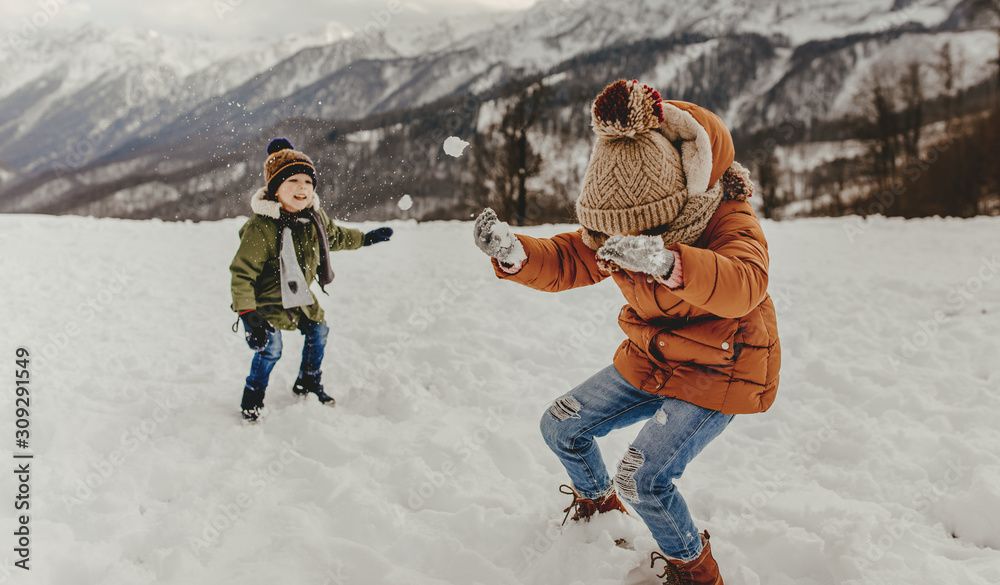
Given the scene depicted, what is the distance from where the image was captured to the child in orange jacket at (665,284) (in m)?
1.69

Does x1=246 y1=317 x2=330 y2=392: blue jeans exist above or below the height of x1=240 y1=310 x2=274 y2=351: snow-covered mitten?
below

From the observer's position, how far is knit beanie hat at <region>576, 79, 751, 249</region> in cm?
183

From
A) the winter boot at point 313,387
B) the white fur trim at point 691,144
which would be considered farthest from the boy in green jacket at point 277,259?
the white fur trim at point 691,144

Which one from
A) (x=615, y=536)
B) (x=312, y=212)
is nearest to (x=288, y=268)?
(x=312, y=212)

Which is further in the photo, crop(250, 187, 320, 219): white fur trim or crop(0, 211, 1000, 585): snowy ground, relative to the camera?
crop(250, 187, 320, 219): white fur trim

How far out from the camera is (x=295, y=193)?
3713 millimetres

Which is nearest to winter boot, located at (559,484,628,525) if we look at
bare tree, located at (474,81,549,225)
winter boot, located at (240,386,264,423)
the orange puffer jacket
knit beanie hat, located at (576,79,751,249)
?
the orange puffer jacket

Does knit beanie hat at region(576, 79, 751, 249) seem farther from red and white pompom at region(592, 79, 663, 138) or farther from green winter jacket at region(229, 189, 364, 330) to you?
green winter jacket at region(229, 189, 364, 330)

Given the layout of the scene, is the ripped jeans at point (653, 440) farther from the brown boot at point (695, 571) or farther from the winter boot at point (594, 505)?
the winter boot at point (594, 505)

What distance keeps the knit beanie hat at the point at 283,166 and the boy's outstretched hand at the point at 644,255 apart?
112 inches

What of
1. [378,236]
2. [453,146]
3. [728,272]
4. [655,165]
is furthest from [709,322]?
[378,236]

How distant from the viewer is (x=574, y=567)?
2.42 metres

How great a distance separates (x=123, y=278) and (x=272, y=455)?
21.2ft

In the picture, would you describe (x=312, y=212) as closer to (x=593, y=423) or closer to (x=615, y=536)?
(x=593, y=423)
